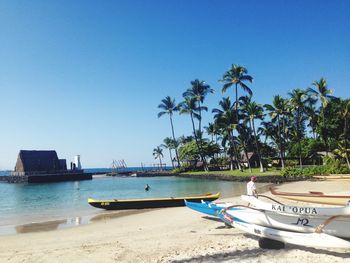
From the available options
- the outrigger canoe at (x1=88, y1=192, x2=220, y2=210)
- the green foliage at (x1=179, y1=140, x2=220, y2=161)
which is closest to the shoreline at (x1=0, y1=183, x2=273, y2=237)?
the outrigger canoe at (x1=88, y1=192, x2=220, y2=210)

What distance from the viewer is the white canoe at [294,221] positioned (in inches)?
305

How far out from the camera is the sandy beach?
305 inches

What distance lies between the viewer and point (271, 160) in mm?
60719

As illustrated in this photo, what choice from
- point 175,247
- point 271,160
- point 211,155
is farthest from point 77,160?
point 175,247

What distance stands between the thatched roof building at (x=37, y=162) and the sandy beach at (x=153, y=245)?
62.4 meters

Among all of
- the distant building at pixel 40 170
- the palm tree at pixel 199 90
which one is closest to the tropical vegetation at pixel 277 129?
the palm tree at pixel 199 90

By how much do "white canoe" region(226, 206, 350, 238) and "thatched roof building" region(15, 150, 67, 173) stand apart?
69064 mm

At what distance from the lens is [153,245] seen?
957 centimetres

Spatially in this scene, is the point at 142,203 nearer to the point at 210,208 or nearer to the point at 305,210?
the point at 210,208

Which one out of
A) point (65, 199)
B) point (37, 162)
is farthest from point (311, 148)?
point (37, 162)

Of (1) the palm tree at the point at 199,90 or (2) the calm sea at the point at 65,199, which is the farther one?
(1) the palm tree at the point at 199,90

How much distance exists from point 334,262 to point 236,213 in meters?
3.20

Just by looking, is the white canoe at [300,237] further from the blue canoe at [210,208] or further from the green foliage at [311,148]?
the green foliage at [311,148]

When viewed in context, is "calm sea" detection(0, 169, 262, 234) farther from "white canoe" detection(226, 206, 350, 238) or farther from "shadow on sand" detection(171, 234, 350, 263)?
"white canoe" detection(226, 206, 350, 238)
